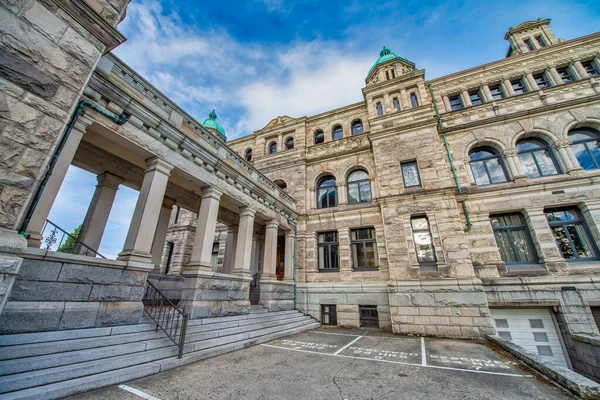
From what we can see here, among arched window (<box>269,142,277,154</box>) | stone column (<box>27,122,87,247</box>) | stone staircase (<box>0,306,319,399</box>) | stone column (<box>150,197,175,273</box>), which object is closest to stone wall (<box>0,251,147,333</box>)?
stone staircase (<box>0,306,319,399</box>)

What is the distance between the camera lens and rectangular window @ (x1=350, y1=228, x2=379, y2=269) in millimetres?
12586

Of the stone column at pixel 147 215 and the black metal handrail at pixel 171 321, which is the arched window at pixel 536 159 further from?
the stone column at pixel 147 215

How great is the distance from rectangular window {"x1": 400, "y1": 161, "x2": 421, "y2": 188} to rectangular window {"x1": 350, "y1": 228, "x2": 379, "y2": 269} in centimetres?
317

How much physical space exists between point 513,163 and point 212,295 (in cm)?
1496

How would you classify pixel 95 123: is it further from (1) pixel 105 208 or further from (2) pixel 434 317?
(2) pixel 434 317

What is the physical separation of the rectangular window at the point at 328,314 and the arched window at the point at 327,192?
19.1ft

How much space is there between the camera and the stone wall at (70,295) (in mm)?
4098

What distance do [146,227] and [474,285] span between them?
39.8ft

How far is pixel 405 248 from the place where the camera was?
11.2 meters

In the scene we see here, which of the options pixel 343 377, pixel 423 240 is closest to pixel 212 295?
pixel 343 377

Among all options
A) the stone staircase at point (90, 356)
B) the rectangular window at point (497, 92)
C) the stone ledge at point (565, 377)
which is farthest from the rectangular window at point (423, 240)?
the rectangular window at point (497, 92)

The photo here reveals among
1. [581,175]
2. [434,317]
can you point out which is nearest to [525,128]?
[581,175]

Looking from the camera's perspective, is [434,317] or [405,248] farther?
[405,248]

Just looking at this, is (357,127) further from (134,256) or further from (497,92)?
(134,256)
